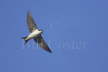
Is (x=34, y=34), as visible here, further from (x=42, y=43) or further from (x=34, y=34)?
(x=42, y=43)

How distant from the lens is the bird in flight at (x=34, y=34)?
2233 cm

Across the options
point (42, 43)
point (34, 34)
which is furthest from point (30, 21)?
point (42, 43)

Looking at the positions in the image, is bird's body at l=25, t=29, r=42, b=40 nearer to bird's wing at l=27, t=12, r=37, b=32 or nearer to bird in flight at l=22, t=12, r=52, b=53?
bird in flight at l=22, t=12, r=52, b=53

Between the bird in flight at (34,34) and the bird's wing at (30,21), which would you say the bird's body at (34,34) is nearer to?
the bird in flight at (34,34)

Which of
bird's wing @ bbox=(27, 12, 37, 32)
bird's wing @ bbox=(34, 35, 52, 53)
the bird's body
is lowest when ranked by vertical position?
bird's wing @ bbox=(34, 35, 52, 53)

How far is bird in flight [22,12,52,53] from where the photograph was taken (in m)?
22.3

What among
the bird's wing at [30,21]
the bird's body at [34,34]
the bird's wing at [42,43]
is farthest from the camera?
the bird's wing at [30,21]

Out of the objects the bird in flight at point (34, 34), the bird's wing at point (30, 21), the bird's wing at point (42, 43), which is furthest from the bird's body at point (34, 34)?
the bird's wing at point (30, 21)

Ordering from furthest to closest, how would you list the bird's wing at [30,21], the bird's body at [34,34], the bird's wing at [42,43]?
1. the bird's wing at [30,21]
2. the bird's wing at [42,43]
3. the bird's body at [34,34]

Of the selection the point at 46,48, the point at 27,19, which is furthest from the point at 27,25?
the point at 46,48

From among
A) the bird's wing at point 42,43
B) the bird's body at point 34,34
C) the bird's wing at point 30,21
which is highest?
the bird's wing at point 30,21

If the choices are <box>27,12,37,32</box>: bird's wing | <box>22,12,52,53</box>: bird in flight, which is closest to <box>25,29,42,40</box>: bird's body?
<box>22,12,52,53</box>: bird in flight

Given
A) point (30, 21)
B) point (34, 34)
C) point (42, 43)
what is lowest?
point (42, 43)

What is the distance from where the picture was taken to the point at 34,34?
22.5 meters
